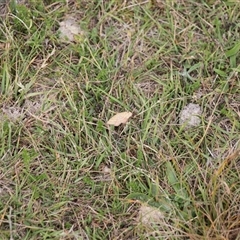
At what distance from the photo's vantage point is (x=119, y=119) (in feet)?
8.00

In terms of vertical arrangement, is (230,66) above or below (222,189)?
above

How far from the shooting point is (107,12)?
2.67m

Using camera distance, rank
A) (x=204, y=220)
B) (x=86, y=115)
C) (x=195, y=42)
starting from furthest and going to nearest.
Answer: (x=195, y=42), (x=86, y=115), (x=204, y=220)

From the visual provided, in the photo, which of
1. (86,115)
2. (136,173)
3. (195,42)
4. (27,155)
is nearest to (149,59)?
(195,42)

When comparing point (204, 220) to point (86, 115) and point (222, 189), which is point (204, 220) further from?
point (86, 115)

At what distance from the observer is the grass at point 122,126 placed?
2.26m

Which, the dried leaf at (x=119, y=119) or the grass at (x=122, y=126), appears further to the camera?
the dried leaf at (x=119, y=119)

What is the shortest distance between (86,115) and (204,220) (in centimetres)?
75

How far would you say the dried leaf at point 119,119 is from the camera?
2.43 meters

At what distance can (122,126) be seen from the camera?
2.45 m

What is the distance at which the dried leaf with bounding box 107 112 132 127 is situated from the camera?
2.43 meters

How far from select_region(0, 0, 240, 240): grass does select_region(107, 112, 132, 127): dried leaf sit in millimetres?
34

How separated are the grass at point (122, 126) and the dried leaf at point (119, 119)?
0.11ft

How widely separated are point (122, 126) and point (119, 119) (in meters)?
0.04
